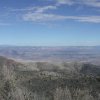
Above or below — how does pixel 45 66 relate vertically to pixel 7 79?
below

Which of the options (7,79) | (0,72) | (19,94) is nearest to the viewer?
(19,94)

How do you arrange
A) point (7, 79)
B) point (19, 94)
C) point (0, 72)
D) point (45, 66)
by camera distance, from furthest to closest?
point (45, 66)
point (0, 72)
point (7, 79)
point (19, 94)

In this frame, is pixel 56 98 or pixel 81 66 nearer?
pixel 56 98

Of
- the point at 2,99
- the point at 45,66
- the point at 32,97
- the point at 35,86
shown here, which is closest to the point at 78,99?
the point at 32,97

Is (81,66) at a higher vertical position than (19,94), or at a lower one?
lower

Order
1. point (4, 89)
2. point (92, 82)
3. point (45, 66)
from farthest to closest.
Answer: point (45, 66) → point (92, 82) → point (4, 89)

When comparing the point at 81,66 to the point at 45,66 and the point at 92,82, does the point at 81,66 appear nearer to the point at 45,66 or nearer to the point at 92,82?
the point at 45,66

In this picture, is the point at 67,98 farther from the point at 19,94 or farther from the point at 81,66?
the point at 81,66

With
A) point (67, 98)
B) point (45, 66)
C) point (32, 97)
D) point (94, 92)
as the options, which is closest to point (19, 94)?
point (32, 97)

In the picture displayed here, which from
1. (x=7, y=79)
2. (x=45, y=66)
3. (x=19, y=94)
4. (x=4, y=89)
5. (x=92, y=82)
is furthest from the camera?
(x=45, y=66)
